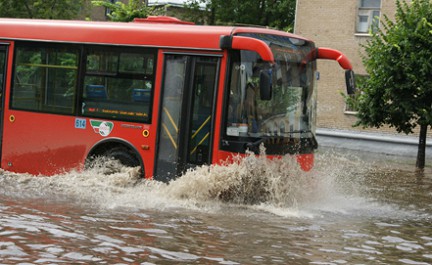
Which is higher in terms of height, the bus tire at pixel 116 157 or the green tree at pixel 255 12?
the green tree at pixel 255 12

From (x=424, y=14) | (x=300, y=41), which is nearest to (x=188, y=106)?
(x=300, y=41)

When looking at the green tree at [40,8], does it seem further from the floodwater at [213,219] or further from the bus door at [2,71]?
the floodwater at [213,219]

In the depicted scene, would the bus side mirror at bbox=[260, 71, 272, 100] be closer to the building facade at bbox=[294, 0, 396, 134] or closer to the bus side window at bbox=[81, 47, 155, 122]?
the bus side window at bbox=[81, 47, 155, 122]

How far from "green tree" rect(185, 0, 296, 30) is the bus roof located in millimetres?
24581

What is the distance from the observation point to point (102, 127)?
12477mm

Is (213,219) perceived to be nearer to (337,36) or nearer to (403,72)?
(403,72)

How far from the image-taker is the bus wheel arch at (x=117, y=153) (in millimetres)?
Answer: 12235

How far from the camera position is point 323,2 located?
30.5m

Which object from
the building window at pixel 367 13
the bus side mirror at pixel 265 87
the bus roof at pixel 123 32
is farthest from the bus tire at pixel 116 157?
the building window at pixel 367 13

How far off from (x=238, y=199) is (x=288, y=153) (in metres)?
1.07

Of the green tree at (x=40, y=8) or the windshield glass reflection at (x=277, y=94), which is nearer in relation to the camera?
the windshield glass reflection at (x=277, y=94)

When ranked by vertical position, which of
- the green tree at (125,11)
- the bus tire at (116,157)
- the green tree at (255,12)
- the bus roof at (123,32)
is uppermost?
the green tree at (255,12)

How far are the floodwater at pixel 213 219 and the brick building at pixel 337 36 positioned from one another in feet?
49.6

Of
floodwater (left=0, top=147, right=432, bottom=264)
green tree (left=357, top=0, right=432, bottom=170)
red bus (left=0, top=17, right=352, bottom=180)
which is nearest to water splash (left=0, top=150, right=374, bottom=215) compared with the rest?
floodwater (left=0, top=147, right=432, bottom=264)
